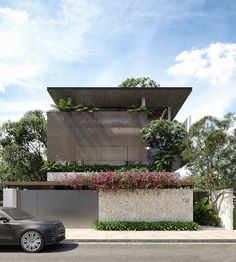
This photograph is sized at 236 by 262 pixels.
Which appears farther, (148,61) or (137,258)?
(148,61)

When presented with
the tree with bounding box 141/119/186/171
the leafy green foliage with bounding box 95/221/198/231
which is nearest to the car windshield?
the leafy green foliage with bounding box 95/221/198/231

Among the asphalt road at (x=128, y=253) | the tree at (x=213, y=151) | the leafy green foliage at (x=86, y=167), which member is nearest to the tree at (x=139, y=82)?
the leafy green foliage at (x=86, y=167)

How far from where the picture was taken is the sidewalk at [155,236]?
47.3ft

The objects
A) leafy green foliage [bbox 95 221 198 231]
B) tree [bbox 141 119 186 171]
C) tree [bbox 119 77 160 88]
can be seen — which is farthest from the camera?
tree [bbox 119 77 160 88]

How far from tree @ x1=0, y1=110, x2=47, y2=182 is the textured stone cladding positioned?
25.2m

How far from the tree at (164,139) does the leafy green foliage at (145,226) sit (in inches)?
344

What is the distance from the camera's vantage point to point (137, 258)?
1088 centimetres

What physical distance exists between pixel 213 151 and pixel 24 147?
2992 centimetres

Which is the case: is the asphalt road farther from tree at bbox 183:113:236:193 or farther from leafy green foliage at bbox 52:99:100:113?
leafy green foliage at bbox 52:99:100:113

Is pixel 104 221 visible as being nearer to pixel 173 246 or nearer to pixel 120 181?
pixel 120 181

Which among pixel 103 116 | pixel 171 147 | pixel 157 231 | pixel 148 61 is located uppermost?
pixel 148 61

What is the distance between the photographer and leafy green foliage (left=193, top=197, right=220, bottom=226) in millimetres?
20188

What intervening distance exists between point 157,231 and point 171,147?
10.2m

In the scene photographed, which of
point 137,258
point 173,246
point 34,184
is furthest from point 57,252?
point 34,184
